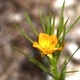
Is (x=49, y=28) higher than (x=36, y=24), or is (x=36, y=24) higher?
(x=36, y=24)

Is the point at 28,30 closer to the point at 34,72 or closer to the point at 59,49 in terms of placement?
the point at 34,72

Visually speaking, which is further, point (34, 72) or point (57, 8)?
point (57, 8)

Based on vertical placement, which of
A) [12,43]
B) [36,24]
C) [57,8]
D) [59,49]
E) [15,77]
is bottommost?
[59,49]

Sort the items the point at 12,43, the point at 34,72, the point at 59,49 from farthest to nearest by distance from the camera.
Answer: the point at 12,43
the point at 34,72
the point at 59,49

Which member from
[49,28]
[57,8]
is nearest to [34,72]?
[57,8]

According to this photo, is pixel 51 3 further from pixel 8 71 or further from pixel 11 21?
pixel 8 71

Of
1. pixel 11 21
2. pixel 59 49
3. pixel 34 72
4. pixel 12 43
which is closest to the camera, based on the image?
pixel 59 49
